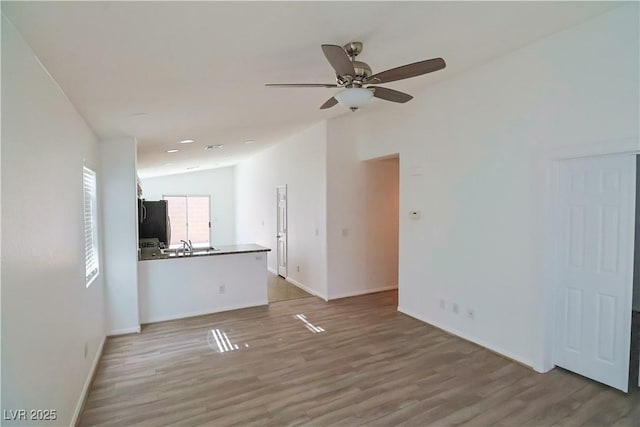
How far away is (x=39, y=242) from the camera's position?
1.85 m

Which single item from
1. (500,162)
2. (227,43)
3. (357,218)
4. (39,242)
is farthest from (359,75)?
(357,218)

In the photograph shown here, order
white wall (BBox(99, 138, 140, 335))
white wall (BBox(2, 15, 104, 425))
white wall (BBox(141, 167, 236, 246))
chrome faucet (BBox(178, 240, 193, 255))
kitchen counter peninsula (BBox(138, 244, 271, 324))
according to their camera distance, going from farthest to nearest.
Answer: white wall (BBox(141, 167, 236, 246)), chrome faucet (BBox(178, 240, 193, 255)), kitchen counter peninsula (BBox(138, 244, 271, 324)), white wall (BBox(99, 138, 140, 335)), white wall (BBox(2, 15, 104, 425))

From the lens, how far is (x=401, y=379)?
2988 millimetres

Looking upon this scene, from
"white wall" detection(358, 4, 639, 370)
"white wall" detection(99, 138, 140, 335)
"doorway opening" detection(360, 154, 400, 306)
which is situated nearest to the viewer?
"white wall" detection(358, 4, 639, 370)

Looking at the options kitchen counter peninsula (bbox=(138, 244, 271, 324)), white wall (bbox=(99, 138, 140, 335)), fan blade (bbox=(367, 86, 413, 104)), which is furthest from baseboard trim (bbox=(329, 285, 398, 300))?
fan blade (bbox=(367, 86, 413, 104))

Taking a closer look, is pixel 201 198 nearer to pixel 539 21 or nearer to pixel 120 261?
pixel 120 261

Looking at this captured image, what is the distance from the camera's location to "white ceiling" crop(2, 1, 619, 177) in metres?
1.66

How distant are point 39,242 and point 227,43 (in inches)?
61.5

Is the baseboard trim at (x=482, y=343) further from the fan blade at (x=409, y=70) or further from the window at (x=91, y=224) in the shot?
the window at (x=91, y=224)

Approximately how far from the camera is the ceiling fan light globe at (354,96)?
244 centimetres

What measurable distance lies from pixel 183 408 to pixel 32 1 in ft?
8.72

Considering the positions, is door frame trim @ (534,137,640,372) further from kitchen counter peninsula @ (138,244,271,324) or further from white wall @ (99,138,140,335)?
white wall @ (99,138,140,335)

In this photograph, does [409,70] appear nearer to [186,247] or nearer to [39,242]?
[39,242]

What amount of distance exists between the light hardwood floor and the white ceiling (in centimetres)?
239
